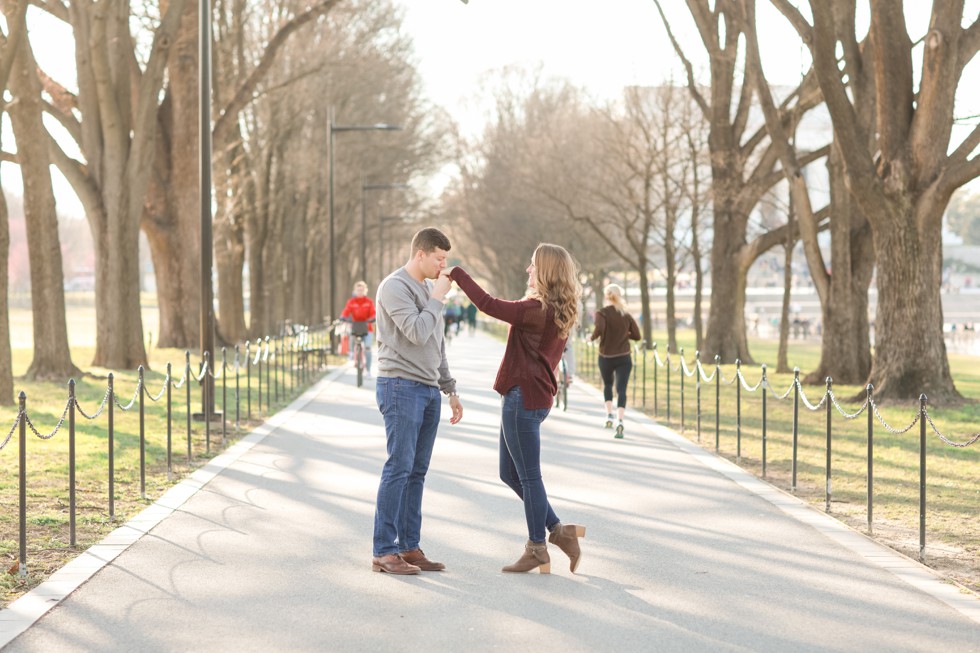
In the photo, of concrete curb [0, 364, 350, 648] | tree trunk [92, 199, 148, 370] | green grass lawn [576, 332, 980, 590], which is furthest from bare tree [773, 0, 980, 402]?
tree trunk [92, 199, 148, 370]

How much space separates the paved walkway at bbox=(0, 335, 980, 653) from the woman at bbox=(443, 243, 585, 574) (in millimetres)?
247

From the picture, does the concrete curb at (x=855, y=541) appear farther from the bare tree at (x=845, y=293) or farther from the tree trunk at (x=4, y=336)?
the bare tree at (x=845, y=293)

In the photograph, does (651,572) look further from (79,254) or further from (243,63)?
(79,254)

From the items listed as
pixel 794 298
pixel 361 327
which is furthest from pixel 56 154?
pixel 794 298

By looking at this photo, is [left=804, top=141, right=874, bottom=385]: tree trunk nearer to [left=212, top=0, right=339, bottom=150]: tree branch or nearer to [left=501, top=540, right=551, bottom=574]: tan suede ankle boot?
[left=212, top=0, right=339, bottom=150]: tree branch

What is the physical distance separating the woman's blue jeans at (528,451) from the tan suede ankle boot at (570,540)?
0.09m

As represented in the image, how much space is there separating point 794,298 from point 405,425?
96.2m

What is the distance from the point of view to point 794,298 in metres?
101

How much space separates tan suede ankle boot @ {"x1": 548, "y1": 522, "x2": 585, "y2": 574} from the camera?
7.65m

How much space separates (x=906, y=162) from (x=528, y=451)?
12.7 metres

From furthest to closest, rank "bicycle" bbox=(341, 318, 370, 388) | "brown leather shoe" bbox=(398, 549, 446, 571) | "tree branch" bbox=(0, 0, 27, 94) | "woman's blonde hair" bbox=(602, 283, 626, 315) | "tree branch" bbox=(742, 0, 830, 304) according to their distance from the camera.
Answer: "bicycle" bbox=(341, 318, 370, 388)
"tree branch" bbox=(742, 0, 830, 304)
"tree branch" bbox=(0, 0, 27, 94)
"woman's blonde hair" bbox=(602, 283, 626, 315)
"brown leather shoe" bbox=(398, 549, 446, 571)

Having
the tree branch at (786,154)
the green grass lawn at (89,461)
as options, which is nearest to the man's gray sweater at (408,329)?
the green grass lawn at (89,461)

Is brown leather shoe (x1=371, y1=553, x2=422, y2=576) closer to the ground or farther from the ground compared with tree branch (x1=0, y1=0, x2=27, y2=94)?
closer to the ground

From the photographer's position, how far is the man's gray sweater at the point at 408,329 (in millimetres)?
7531
